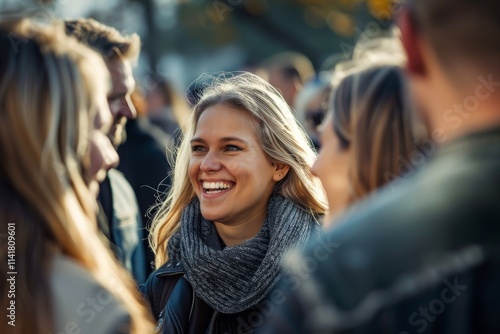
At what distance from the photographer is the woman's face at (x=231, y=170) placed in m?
3.55

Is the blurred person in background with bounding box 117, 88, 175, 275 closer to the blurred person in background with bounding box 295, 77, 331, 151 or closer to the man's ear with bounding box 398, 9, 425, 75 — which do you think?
the blurred person in background with bounding box 295, 77, 331, 151

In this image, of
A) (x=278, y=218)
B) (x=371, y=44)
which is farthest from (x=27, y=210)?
(x=371, y=44)

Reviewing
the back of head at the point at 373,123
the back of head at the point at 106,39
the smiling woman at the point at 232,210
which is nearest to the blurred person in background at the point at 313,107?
the back of head at the point at 106,39

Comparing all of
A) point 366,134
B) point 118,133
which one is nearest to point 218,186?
point 118,133

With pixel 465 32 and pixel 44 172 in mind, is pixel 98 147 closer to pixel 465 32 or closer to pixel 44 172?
pixel 44 172

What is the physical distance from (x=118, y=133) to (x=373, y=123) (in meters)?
2.09

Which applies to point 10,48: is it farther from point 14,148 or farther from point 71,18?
point 71,18

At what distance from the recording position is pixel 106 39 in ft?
13.6

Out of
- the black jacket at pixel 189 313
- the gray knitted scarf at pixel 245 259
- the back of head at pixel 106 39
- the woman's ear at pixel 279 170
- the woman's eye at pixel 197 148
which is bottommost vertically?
the black jacket at pixel 189 313

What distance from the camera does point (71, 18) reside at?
406cm

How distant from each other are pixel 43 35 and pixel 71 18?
200cm

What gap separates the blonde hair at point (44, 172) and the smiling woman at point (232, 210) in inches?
52.5

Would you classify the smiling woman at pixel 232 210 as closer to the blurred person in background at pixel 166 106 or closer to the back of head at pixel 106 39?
the back of head at pixel 106 39

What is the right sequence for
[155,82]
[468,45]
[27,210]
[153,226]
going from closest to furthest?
1. [468,45]
2. [27,210]
3. [153,226]
4. [155,82]
